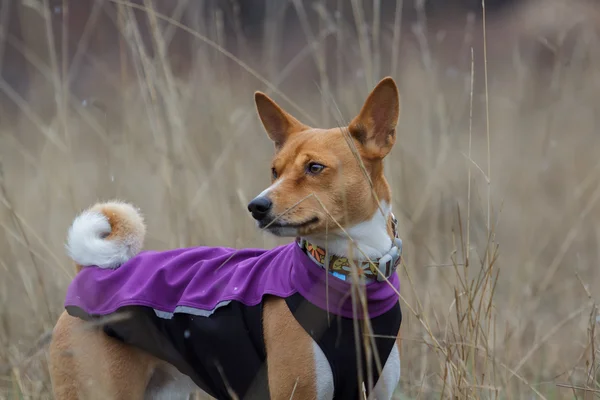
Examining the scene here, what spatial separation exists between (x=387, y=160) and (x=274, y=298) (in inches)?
57.9

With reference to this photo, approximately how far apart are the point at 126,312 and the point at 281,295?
481mm

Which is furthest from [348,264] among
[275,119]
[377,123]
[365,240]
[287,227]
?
[275,119]

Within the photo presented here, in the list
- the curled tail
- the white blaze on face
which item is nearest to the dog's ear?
the white blaze on face

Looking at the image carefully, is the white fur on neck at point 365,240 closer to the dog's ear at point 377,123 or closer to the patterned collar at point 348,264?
the patterned collar at point 348,264

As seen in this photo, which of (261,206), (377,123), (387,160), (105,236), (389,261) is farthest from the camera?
(387,160)

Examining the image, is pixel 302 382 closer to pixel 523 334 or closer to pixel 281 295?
pixel 281 295

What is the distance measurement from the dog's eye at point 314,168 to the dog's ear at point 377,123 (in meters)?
0.16

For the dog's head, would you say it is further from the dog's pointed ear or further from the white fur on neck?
the dog's pointed ear

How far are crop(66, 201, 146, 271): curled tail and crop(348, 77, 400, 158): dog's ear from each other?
80cm

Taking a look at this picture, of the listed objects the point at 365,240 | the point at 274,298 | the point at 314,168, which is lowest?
the point at 274,298

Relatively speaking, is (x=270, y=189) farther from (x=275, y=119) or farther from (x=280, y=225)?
(x=275, y=119)

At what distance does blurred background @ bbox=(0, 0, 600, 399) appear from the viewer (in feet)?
9.93

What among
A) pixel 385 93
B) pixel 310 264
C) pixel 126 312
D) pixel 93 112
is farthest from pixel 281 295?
pixel 93 112

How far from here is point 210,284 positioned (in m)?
2.33
